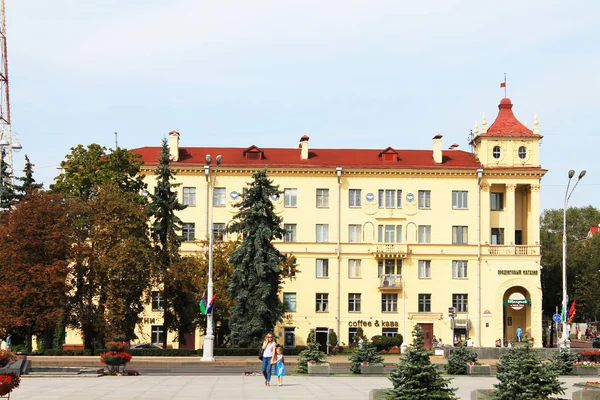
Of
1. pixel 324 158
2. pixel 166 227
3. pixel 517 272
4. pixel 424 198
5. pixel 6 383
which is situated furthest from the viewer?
pixel 324 158

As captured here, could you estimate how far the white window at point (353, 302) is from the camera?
75938mm

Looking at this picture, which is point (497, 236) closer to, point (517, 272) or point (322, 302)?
point (517, 272)

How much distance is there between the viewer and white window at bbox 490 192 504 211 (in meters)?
79.1

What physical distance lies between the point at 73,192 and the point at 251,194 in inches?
493

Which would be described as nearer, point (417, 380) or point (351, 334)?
point (417, 380)

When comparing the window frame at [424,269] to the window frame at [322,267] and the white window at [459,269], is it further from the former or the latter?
the window frame at [322,267]

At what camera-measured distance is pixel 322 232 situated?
77.4 m

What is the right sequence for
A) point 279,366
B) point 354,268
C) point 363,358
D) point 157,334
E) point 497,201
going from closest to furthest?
1. point 279,366
2. point 363,358
3. point 157,334
4. point 354,268
5. point 497,201

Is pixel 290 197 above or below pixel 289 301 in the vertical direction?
above

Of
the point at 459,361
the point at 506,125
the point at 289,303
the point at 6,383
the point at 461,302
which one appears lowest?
the point at 459,361

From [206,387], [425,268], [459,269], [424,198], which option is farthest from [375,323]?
[206,387]

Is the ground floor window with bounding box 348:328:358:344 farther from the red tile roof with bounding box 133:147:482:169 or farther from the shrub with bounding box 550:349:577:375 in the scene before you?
the shrub with bounding box 550:349:577:375

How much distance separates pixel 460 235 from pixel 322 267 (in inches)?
462

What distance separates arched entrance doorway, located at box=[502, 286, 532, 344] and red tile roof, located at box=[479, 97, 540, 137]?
12849 millimetres
